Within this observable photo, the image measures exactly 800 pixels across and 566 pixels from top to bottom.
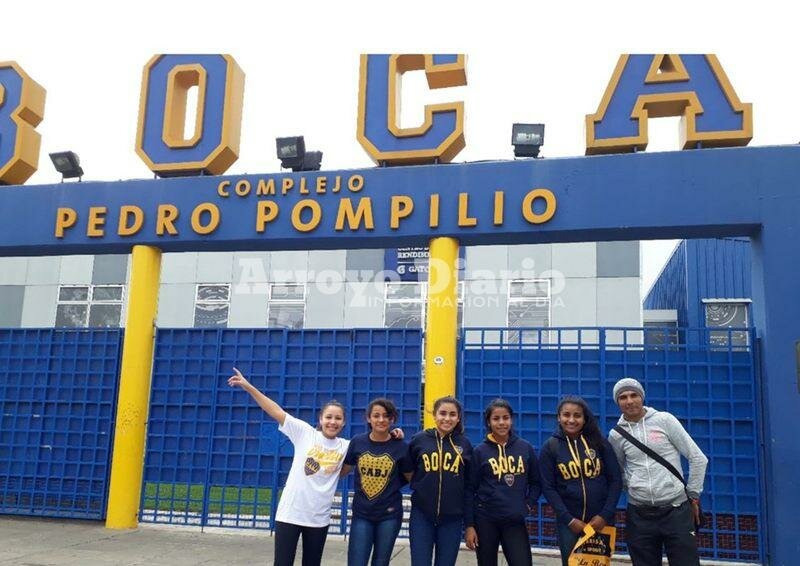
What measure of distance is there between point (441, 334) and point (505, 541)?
2991 mm

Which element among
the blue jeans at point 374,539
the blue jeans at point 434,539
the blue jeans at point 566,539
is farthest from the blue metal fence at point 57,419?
the blue jeans at point 566,539

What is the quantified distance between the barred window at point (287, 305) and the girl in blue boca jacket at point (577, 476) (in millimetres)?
11687

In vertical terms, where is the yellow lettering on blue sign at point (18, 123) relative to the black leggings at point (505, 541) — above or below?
above

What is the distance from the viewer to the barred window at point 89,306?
1695 centimetres

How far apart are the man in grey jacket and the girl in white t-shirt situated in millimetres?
1832

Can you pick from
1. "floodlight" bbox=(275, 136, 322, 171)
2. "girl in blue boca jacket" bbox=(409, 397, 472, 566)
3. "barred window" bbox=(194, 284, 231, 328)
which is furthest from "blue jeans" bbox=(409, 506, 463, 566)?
"barred window" bbox=(194, 284, 231, 328)

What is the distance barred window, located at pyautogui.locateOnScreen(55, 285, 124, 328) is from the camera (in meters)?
17.0

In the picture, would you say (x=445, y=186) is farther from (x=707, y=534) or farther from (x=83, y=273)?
(x=83, y=273)

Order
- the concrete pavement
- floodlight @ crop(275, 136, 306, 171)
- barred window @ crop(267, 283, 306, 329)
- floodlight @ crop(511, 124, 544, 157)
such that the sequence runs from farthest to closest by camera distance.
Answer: barred window @ crop(267, 283, 306, 329), floodlight @ crop(275, 136, 306, 171), floodlight @ crop(511, 124, 544, 157), the concrete pavement

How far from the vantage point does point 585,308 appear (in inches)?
572

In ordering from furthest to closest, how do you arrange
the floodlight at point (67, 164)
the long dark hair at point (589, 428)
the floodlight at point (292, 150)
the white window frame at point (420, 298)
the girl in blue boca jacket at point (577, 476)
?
the white window frame at point (420, 298)
the floodlight at point (67, 164)
the floodlight at point (292, 150)
the long dark hair at point (589, 428)
the girl in blue boca jacket at point (577, 476)

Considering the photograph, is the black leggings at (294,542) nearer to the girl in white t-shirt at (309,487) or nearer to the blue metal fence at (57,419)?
the girl in white t-shirt at (309,487)

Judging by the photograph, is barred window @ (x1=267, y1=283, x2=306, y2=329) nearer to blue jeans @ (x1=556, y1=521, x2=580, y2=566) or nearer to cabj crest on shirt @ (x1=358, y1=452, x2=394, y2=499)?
cabj crest on shirt @ (x1=358, y1=452, x2=394, y2=499)

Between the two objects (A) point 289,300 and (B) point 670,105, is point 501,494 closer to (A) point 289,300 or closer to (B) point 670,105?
(B) point 670,105
